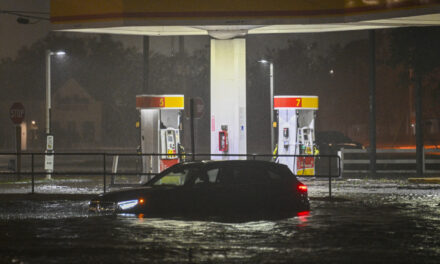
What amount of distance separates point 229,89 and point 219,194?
1302 cm

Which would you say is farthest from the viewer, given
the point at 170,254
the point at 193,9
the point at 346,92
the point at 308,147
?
the point at 346,92

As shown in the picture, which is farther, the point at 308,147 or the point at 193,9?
the point at 308,147

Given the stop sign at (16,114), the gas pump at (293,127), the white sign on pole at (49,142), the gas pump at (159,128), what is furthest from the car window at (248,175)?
the white sign on pole at (49,142)

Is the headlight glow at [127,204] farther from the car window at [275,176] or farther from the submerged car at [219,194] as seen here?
the car window at [275,176]

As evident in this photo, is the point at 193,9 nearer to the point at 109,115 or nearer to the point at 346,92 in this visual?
the point at 346,92

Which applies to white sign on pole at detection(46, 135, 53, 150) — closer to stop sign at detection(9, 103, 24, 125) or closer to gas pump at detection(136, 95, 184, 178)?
stop sign at detection(9, 103, 24, 125)

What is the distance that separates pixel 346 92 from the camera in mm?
91312

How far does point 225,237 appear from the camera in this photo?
13367 mm

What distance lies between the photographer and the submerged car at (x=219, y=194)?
1552 cm

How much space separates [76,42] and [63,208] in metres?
84.6

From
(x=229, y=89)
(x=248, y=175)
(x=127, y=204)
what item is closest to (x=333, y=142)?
(x=229, y=89)

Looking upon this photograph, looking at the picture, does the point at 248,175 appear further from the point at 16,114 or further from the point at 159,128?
the point at 16,114

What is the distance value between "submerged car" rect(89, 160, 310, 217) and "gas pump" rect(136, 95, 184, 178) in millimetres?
12209

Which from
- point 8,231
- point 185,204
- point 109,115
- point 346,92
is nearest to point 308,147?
point 185,204
